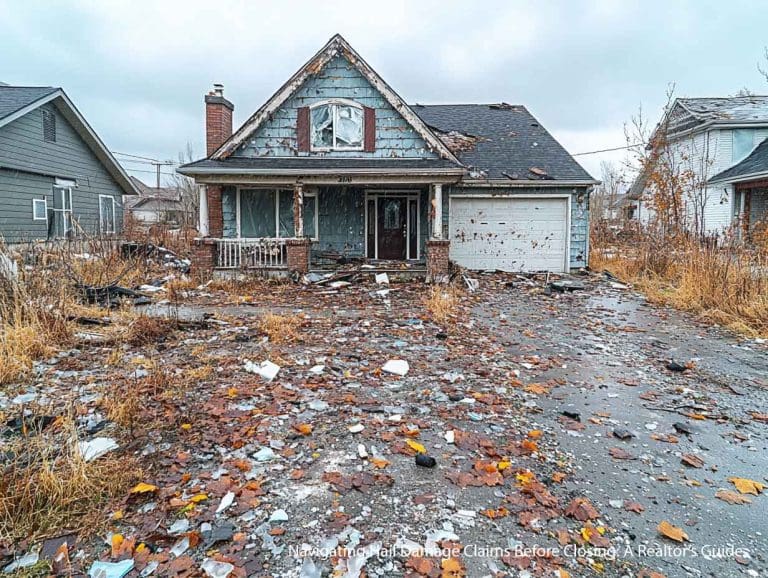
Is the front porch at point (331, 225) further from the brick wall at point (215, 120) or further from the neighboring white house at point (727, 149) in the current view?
the neighboring white house at point (727, 149)

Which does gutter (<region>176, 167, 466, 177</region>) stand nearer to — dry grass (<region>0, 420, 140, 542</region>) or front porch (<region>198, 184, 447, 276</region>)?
front porch (<region>198, 184, 447, 276</region>)

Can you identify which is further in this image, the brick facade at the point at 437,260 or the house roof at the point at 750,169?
the house roof at the point at 750,169

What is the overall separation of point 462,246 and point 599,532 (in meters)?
11.9

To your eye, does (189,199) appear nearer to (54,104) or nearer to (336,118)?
(54,104)

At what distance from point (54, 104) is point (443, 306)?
55.7 feet

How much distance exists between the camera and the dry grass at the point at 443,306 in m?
7.63

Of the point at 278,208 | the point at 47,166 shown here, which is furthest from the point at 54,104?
the point at 278,208

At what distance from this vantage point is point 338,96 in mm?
12430

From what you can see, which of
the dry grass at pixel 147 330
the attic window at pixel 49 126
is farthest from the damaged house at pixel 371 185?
the attic window at pixel 49 126

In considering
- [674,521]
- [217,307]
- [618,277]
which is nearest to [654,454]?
[674,521]

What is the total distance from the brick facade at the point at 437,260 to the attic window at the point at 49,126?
1476 centimetres

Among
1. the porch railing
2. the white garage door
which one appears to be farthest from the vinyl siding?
the porch railing

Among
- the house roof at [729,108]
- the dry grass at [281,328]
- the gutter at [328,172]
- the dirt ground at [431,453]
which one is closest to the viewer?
the dirt ground at [431,453]

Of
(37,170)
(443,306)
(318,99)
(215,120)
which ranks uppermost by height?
(318,99)
